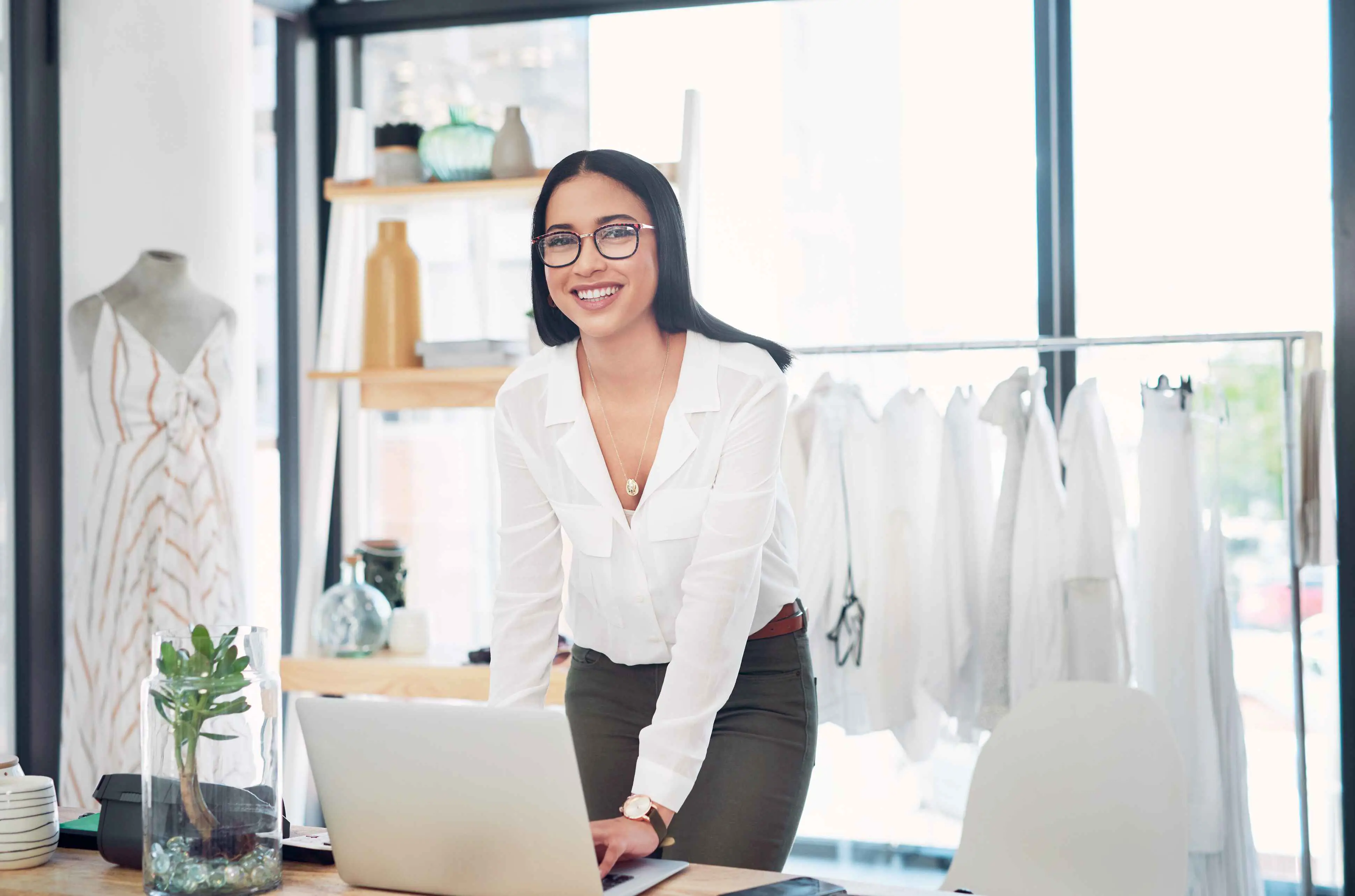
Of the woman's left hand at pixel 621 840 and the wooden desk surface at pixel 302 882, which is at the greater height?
the woman's left hand at pixel 621 840

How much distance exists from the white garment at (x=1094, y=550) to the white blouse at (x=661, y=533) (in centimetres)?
99

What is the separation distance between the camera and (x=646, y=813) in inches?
60.1

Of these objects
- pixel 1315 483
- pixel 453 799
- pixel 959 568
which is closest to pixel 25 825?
pixel 453 799

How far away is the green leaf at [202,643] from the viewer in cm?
131

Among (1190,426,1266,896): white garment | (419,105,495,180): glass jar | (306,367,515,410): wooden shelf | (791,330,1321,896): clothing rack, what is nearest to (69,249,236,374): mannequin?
(306,367,515,410): wooden shelf

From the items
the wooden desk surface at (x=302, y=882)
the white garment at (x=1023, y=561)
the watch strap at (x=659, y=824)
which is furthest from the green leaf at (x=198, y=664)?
the white garment at (x=1023, y=561)

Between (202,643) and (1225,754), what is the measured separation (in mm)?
2107

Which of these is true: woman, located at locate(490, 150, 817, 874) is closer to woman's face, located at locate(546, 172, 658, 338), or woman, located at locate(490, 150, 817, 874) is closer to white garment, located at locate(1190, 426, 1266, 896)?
woman's face, located at locate(546, 172, 658, 338)

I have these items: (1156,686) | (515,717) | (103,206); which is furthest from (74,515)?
(1156,686)

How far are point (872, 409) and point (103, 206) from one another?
1.77 metres

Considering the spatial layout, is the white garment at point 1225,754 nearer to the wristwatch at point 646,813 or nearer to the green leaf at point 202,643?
the wristwatch at point 646,813

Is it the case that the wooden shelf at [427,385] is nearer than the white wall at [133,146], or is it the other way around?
the white wall at [133,146]

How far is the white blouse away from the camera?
1.73 metres

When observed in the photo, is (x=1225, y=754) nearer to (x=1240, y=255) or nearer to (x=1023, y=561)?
(x=1023, y=561)
